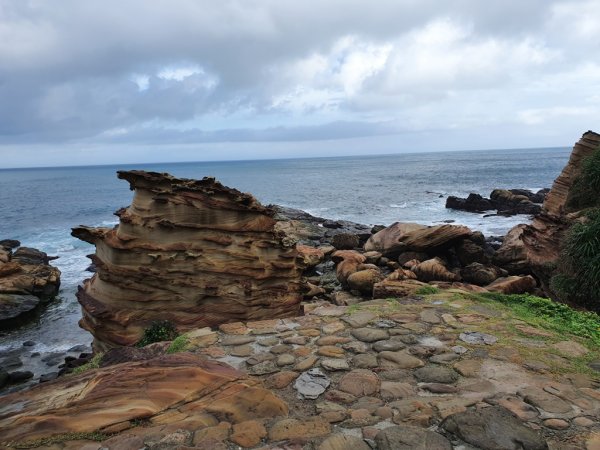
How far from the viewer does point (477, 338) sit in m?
6.01

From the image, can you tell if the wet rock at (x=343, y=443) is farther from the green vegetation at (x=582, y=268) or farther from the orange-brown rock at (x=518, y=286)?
the orange-brown rock at (x=518, y=286)

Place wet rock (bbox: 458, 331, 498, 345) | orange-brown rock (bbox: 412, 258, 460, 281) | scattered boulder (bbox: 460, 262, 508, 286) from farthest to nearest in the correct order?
orange-brown rock (bbox: 412, 258, 460, 281), scattered boulder (bbox: 460, 262, 508, 286), wet rock (bbox: 458, 331, 498, 345)

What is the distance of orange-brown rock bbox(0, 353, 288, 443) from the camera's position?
387 centimetres

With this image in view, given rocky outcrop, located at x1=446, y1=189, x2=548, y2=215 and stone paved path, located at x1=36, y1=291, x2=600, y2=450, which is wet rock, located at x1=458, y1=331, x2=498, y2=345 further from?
rocky outcrop, located at x1=446, y1=189, x2=548, y2=215

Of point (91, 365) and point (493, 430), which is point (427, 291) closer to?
point (493, 430)

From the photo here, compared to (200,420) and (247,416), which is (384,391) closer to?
(247,416)

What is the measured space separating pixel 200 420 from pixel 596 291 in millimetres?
9963

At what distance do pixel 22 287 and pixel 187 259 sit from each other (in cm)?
1423

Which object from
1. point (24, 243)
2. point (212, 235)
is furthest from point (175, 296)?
point (24, 243)

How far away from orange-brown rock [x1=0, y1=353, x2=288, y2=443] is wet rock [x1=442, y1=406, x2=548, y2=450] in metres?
1.57

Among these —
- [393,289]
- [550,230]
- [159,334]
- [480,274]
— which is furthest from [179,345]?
[480,274]

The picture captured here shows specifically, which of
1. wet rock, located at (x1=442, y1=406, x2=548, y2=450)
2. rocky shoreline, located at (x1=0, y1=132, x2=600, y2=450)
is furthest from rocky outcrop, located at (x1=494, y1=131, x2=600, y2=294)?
wet rock, located at (x1=442, y1=406, x2=548, y2=450)

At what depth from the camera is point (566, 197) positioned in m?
16.7

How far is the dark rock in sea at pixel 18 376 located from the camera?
43.1ft
